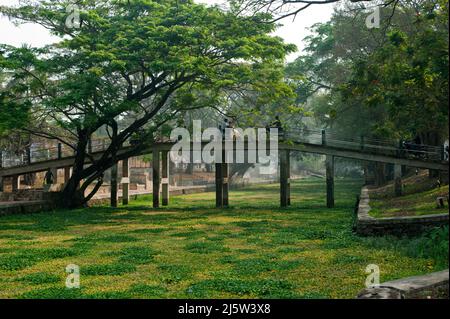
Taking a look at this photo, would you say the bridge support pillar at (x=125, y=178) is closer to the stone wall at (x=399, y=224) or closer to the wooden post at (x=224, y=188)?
the wooden post at (x=224, y=188)

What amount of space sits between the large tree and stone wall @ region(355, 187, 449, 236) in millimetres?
11065

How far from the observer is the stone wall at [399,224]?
1301 cm

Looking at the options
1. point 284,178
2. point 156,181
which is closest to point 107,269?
point 284,178

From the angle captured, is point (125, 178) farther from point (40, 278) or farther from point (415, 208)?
point (40, 278)

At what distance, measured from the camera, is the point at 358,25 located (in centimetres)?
3559

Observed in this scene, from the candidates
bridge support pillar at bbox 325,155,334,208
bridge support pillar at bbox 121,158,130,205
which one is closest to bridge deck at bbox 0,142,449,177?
bridge support pillar at bbox 325,155,334,208

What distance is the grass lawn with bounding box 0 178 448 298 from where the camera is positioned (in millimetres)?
8430

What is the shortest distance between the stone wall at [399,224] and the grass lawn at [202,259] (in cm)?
45

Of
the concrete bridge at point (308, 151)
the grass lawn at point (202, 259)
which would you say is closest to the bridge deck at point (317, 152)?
the concrete bridge at point (308, 151)

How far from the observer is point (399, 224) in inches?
543

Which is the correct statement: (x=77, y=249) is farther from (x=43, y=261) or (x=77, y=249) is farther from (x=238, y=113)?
(x=238, y=113)

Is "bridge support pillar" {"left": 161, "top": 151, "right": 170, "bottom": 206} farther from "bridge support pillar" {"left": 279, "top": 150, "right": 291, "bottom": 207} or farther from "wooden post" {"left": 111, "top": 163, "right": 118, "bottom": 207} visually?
"bridge support pillar" {"left": 279, "top": 150, "right": 291, "bottom": 207}
